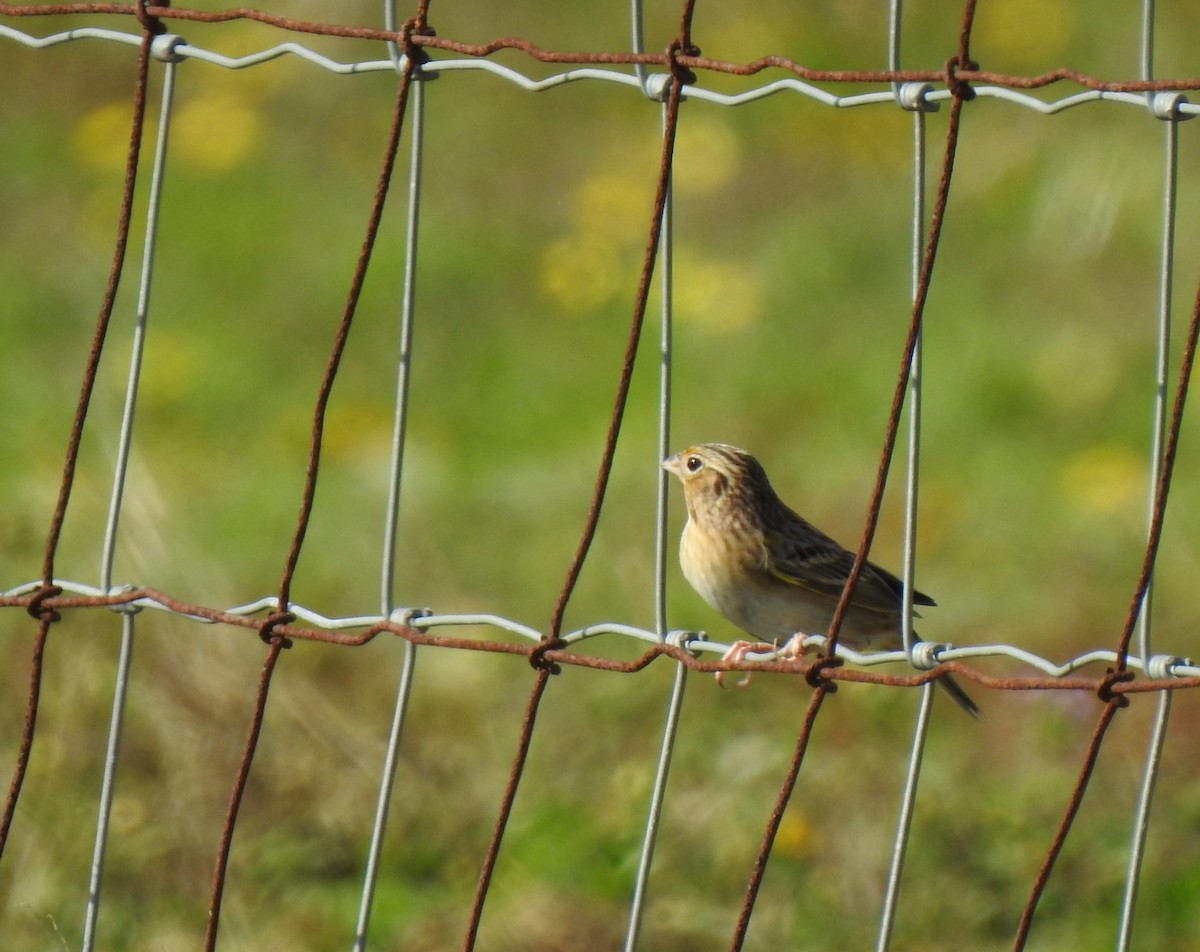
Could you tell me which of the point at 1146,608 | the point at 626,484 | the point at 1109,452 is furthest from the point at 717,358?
the point at 1146,608

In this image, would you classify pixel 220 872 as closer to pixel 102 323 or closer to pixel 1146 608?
pixel 102 323

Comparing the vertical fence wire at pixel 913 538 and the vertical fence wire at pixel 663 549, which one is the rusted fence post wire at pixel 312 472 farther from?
the vertical fence wire at pixel 913 538

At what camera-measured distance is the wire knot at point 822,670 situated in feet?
9.35

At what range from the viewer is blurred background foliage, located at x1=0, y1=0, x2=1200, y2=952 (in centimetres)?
521

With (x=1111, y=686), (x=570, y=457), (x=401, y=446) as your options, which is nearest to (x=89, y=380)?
(x=401, y=446)

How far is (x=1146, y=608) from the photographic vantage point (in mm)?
2654

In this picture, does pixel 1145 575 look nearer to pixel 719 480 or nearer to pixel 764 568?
pixel 764 568

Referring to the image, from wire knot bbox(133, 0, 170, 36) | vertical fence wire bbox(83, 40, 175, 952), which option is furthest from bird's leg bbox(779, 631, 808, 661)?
wire knot bbox(133, 0, 170, 36)

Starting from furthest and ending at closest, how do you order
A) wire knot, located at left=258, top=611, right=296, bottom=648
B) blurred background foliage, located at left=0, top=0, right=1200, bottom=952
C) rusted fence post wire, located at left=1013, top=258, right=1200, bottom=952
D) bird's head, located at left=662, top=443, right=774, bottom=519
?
blurred background foliage, located at left=0, top=0, right=1200, bottom=952
bird's head, located at left=662, top=443, right=774, bottom=519
wire knot, located at left=258, top=611, right=296, bottom=648
rusted fence post wire, located at left=1013, top=258, right=1200, bottom=952

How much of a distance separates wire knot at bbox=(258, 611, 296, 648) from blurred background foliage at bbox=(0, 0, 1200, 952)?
1.07m

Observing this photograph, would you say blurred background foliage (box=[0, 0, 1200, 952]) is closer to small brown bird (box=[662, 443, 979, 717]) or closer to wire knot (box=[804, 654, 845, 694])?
small brown bird (box=[662, 443, 979, 717])

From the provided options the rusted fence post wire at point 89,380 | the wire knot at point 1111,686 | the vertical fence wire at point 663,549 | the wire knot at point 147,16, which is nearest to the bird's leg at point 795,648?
the vertical fence wire at point 663,549

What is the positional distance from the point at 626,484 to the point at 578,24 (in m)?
4.77

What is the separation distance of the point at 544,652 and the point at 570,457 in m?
5.58
